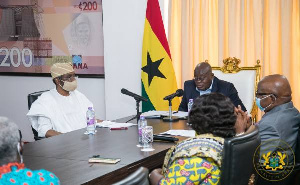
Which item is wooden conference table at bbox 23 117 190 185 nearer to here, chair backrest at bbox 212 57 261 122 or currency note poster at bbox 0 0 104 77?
chair backrest at bbox 212 57 261 122

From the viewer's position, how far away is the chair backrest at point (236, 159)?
7.02ft

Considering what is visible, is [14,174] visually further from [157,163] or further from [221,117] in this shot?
[157,163]

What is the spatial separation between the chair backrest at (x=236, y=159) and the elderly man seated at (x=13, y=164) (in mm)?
736

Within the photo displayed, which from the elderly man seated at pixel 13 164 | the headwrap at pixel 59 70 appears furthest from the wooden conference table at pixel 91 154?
the headwrap at pixel 59 70

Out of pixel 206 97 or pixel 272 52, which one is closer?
pixel 206 97

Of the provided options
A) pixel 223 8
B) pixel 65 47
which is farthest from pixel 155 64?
pixel 65 47

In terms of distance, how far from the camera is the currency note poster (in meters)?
6.53

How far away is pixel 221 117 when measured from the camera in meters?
2.35

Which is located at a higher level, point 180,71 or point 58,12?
point 58,12

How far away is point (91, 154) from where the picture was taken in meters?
3.06

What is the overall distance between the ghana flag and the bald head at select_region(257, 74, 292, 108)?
256cm

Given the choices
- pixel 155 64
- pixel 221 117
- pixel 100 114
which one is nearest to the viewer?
pixel 221 117

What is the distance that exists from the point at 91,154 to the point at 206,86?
203cm

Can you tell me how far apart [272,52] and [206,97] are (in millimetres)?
3212
